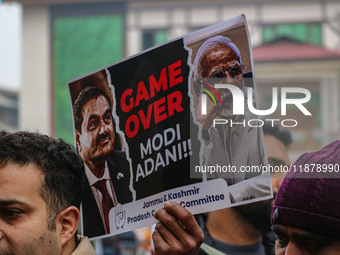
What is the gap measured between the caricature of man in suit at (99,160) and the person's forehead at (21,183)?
0.15 meters

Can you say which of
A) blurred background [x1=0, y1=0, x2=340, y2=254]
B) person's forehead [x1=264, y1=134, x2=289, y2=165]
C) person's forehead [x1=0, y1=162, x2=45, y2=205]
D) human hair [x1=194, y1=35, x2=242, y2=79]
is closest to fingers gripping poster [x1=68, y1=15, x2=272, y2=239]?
human hair [x1=194, y1=35, x2=242, y2=79]

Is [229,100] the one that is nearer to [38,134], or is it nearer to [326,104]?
[38,134]

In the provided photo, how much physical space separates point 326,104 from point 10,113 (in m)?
10.5

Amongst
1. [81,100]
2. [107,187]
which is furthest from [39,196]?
[81,100]

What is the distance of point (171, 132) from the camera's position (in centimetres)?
143

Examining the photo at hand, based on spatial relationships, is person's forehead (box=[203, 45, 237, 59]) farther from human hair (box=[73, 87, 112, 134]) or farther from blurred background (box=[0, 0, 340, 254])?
blurred background (box=[0, 0, 340, 254])

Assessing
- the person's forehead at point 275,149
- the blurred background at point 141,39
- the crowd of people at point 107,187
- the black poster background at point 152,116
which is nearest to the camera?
the crowd of people at point 107,187

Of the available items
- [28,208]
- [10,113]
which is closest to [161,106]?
[28,208]

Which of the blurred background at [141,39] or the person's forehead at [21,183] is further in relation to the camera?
the blurred background at [141,39]

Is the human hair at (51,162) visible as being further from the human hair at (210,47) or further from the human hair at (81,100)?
the human hair at (210,47)

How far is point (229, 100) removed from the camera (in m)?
1.38

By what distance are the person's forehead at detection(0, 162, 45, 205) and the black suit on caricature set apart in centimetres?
17

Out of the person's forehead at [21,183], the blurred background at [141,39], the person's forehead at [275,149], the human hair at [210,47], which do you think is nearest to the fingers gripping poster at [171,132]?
the human hair at [210,47]

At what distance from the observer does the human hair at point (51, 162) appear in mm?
1455
